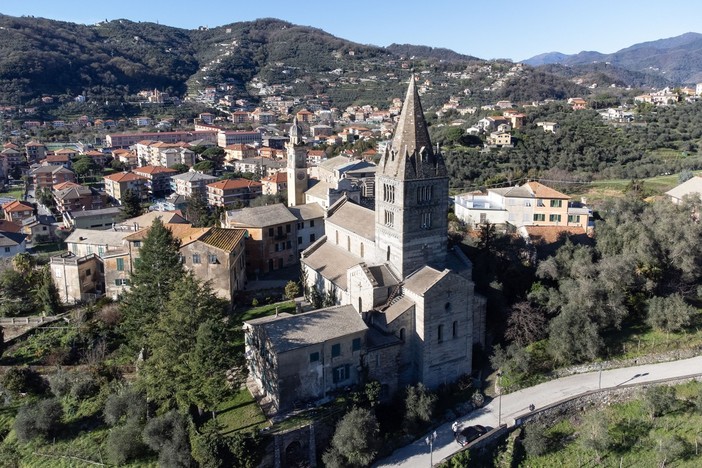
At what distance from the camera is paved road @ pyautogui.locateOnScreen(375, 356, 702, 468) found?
28.2m

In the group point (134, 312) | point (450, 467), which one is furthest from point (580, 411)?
point (134, 312)

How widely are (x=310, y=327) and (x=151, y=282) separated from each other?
1244 cm

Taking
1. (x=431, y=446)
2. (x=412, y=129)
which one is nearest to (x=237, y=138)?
(x=412, y=129)

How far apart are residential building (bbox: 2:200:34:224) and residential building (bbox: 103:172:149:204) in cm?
1387

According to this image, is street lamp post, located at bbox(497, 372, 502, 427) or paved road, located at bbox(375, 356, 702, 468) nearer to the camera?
paved road, located at bbox(375, 356, 702, 468)

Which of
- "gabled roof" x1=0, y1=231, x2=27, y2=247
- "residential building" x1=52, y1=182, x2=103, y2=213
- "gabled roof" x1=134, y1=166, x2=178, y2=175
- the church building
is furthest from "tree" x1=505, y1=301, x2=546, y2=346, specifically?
"gabled roof" x1=134, y1=166, x2=178, y2=175

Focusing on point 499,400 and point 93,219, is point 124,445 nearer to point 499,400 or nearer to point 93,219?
point 499,400

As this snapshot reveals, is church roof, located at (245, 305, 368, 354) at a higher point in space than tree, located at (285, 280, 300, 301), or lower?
higher

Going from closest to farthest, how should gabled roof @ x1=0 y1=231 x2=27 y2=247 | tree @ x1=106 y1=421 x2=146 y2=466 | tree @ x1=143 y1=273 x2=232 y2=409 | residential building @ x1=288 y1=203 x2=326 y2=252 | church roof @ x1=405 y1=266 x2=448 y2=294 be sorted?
tree @ x1=143 y1=273 x2=232 y2=409 < tree @ x1=106 y1=421 x2=146 y2=466 < church roof @ x1=405 y1=266 x2=448 y2=294 < residential building @ x1=288 y1=203 x2=326 y2=252 < gabled roof @ x1=0 y1=231 x2=27 y2=247

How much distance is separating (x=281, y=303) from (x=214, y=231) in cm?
792

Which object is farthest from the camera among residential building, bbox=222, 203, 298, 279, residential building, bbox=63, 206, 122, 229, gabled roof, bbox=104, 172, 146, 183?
gabled roof, bbox=104, 172, 146, 183

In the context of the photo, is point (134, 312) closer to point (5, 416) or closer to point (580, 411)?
point (5, 416)

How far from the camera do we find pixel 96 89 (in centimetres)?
18300

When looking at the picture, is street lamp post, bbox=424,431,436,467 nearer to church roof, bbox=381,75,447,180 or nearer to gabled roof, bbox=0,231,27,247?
church roof, bbox=381,75,447,180
